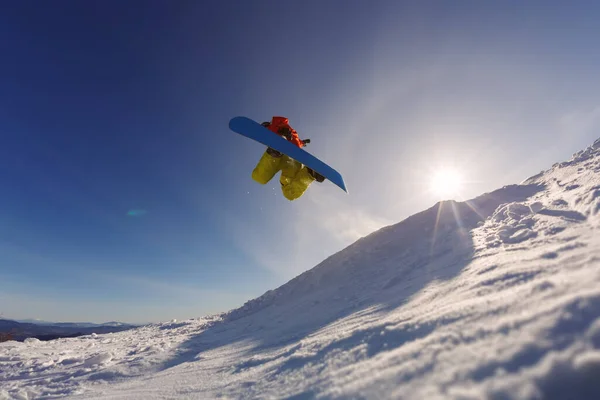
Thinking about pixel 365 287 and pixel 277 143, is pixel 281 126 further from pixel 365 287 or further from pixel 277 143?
pixel 365 287

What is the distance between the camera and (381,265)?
8891mm

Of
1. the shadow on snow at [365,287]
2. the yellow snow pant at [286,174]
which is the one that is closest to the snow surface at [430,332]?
the shadow on snow at [365,287]

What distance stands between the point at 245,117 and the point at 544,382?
739 cm

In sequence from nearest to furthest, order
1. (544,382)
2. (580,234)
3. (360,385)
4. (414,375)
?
(544,382) → (414,375) → (360,385) → (580,234)

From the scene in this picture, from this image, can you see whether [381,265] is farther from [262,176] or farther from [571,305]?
[571,305]

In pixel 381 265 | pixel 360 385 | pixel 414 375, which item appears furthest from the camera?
pixel 381 265

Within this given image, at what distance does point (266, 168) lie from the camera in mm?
7266

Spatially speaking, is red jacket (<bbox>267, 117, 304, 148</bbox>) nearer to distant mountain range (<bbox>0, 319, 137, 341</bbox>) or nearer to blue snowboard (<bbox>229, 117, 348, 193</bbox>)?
blue snowboard (<bbox>229, 117, 348, 193</bbox>)

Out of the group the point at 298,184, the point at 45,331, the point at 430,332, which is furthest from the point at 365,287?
the point at 45,331

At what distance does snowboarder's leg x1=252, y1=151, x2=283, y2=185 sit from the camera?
7191mm

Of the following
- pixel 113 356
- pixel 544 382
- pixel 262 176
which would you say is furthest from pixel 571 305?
pixel 113 356

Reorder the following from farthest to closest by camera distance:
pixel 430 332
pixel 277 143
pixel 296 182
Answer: pixel 296 182 < pixel 277 143 < pixel 430 332

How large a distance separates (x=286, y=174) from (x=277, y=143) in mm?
909

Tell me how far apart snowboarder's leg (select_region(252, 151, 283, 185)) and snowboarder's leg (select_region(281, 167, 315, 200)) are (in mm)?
533
